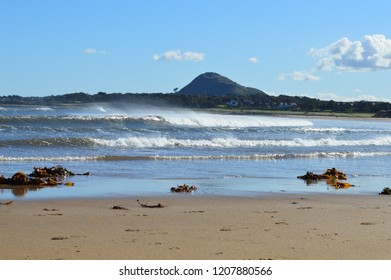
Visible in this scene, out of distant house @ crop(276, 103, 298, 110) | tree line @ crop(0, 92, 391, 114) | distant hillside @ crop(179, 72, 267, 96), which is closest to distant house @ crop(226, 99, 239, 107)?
tree line @ crop(0, 92, 391, 114)

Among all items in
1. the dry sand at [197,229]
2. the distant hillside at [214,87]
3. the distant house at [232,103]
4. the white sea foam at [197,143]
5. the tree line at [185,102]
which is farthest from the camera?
the distant hillside at [214,87]

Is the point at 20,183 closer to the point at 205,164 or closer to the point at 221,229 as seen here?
the point at 221,229

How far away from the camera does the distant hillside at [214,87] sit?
17925cm

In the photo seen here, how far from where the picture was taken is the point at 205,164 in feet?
60.4

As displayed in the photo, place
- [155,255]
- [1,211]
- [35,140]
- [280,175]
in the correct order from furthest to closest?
[35,140]
[280,175]
[1,211]
[155,255]

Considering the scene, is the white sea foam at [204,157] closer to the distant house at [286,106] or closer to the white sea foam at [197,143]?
the white sea foam at [197,143]

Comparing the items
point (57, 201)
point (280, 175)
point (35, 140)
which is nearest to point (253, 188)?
point (280, 175)

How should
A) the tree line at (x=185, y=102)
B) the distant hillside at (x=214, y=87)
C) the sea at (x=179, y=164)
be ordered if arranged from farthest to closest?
the distant hillside at (x=214, y=87) < the tree line at (x=185, y=102) < the sea at (x=179, y=164)

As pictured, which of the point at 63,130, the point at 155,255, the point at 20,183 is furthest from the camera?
the point at 63,130

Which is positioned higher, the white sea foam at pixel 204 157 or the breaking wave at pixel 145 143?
the breaking wave at pixel 145 143

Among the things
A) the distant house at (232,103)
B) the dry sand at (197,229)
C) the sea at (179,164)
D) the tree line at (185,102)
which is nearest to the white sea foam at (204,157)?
the sea at (179,164)

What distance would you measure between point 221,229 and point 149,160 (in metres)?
11.6

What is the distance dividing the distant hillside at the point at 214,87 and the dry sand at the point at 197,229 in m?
167

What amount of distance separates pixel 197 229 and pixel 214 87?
17740 centimetres
